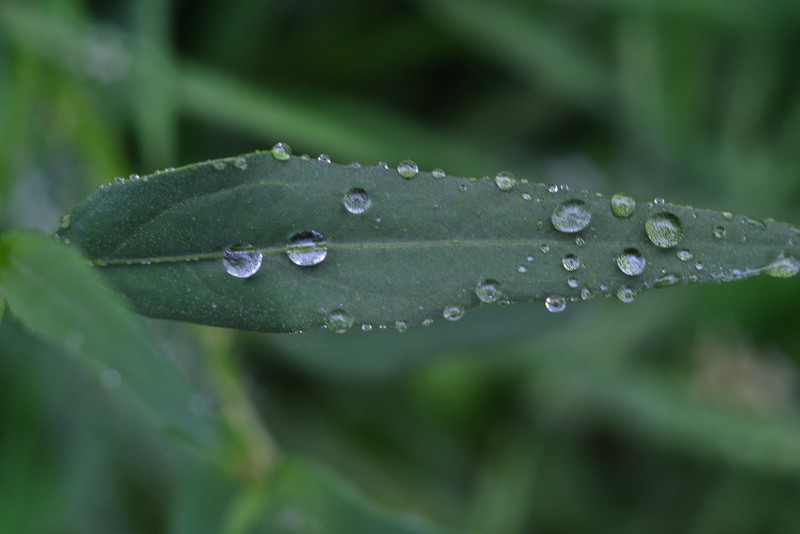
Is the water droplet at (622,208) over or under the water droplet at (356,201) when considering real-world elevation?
over

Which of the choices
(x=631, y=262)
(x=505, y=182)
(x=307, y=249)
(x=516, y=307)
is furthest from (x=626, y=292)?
(x=516, y=307)

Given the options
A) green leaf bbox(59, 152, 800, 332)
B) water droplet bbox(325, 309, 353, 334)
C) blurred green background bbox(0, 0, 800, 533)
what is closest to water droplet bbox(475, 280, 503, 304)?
green leaf bbox(59, 152, 800, 332)

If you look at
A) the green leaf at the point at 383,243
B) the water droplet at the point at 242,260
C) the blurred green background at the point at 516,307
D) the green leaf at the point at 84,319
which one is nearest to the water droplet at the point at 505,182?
the green leaf at the point at 383,243

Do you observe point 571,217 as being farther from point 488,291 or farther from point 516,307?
point 516,307

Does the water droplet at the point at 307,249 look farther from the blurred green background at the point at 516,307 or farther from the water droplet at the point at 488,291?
the blurred green background at the point at 516,307

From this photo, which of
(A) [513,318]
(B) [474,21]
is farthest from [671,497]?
(B) [474,21]

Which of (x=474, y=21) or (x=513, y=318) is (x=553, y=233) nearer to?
(x=513, y=318)
